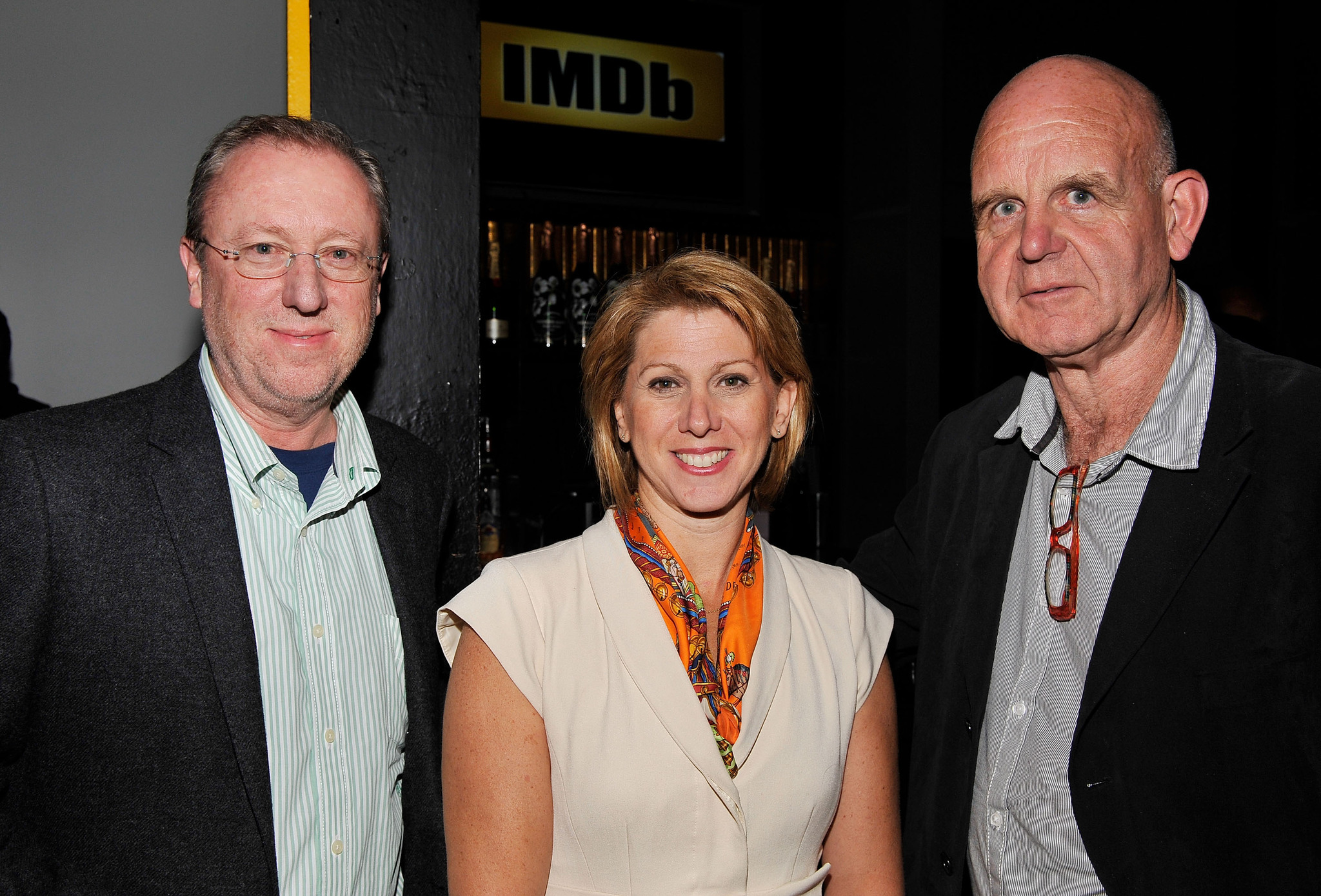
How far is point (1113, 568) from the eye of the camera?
1623mm

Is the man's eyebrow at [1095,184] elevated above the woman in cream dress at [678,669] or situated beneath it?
elevated above

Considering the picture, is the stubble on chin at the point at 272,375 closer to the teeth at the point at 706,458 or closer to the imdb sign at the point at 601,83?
the teeth at the point at 706,458

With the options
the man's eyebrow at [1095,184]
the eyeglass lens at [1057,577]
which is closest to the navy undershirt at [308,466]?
the eyeglass lens at [1057,577]

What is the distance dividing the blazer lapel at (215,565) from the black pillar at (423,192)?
64 centimetres

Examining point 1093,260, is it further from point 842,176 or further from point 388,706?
point 842,176

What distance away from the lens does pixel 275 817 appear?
153 centimetres

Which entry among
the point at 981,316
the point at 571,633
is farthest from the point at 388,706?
the point at 981,316

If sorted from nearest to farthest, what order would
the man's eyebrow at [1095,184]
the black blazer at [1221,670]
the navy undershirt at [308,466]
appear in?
the black blazer at [1221,670], the man's eyebrow at [1095,184], the navy undershirt at [308,466]

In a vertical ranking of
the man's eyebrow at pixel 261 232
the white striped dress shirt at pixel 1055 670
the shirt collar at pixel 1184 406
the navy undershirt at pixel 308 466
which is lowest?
the white striped dress shirt at pixel 1055 670

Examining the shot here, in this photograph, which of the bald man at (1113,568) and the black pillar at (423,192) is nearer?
the bald man at (1113,568)

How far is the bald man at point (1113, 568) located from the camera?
1.44 m

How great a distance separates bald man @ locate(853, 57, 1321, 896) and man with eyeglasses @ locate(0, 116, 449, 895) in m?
1.03

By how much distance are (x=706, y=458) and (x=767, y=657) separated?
1.23ft

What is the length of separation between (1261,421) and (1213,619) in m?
0.33
